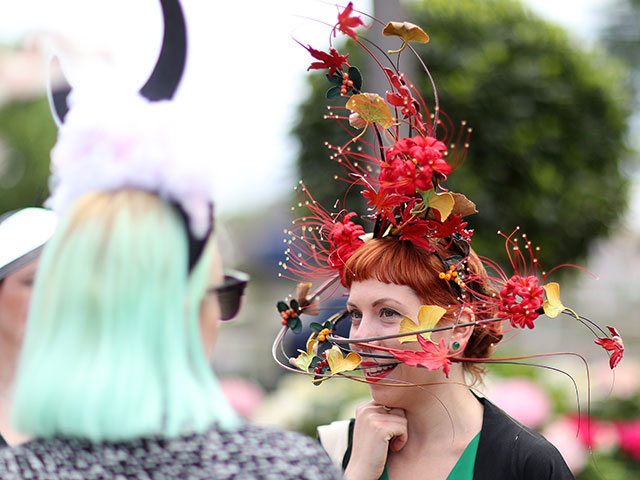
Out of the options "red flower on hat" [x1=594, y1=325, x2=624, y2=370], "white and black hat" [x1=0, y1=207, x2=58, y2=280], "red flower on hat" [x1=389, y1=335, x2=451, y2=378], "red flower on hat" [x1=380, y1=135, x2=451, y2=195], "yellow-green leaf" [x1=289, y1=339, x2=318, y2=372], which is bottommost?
"yellow-green leaf" [x1=289, y1=339, x2=318, y2=372]

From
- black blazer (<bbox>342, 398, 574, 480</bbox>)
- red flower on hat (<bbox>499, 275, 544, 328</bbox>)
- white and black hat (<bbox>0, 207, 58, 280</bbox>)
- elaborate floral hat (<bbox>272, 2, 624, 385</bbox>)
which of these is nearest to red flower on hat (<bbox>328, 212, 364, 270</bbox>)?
elaborate floral hat (<bbox>272, 2, 624, 385</bbox>)

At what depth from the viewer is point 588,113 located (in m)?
5.00

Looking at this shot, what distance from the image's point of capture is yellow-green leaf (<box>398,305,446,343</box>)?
5.63 ft

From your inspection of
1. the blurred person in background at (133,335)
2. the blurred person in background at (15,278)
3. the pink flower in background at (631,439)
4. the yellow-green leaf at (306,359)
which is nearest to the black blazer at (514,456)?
the yellow-green leaf at (306,359)

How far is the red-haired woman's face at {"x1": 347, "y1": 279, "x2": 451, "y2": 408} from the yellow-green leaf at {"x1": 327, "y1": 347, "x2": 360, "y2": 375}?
3 centimetres

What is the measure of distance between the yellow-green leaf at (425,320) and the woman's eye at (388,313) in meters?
0.11

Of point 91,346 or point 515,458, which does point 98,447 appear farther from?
point 515,458

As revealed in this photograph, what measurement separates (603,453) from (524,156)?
198 cm

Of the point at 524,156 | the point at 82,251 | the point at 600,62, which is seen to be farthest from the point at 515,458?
the point at 600,62

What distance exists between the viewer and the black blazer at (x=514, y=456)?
176 cm

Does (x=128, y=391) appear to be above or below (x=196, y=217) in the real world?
below

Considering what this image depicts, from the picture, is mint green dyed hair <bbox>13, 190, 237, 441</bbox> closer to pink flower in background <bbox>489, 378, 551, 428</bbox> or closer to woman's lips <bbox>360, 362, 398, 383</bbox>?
woman's lips <bbox>360, 362, 398, 383</bbox>

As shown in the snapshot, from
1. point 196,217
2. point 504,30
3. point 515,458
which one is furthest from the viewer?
point 504,30

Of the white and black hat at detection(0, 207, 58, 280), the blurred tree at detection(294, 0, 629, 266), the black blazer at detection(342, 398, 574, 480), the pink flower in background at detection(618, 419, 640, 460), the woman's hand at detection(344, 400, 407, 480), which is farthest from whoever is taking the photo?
the blurred tree at detection(294, 0, 629, 266)
